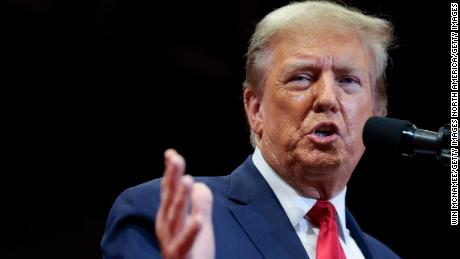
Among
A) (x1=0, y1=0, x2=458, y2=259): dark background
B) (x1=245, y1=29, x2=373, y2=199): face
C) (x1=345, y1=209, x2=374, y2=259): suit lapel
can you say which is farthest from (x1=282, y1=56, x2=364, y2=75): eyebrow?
(x1=0, y1=0, x2=458, y2=259): dark background

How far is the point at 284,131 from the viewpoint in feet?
7.68

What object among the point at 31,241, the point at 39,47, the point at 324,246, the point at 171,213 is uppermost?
the point at 39,47

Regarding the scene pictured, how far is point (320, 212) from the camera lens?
2.29 m

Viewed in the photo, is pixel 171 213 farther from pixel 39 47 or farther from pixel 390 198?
pixel 390 198

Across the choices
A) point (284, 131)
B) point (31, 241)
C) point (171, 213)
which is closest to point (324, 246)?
point (284, 131)

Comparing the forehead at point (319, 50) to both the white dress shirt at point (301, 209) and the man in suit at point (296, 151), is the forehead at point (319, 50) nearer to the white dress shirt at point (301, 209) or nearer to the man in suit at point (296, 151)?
the man in suit at point (296, 151)

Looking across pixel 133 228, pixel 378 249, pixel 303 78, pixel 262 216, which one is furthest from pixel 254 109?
pixel 133 228

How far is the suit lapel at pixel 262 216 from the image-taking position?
211 cm

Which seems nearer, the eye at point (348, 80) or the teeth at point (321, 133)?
the teeth at point (321, 133)

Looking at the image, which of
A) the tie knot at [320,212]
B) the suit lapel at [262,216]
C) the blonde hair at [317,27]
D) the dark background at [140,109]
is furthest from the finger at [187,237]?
the dark background at [140,109]

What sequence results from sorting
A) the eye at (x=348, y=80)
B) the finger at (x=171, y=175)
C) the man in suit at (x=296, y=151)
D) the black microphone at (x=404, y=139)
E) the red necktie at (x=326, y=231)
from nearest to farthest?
the finger at (x=171, y=175) < the black microphone at (x=404, y=139) < the man in suit at (x=296, y=151) < the red necktie at (x=326, y=231) < the eye at (x=348, y=80)

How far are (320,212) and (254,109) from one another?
473mm

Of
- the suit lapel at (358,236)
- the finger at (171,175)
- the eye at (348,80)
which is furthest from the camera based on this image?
the suit lapel at (358,236)

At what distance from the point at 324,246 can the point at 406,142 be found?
23.1 inches
